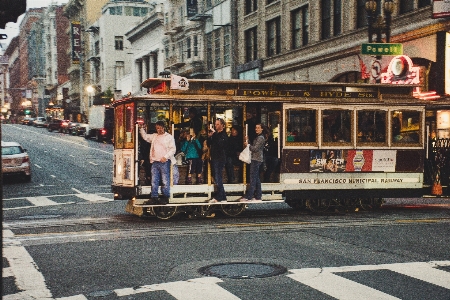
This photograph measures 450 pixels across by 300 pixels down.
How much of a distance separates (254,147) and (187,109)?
183cm

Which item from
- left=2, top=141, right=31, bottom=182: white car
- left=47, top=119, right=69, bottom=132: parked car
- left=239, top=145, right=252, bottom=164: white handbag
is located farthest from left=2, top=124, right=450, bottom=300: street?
left=47, top=119, right=69, bottom=132: parked car

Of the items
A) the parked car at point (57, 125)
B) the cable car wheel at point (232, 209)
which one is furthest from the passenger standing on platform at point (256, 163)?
the parked car at point (57, 125)

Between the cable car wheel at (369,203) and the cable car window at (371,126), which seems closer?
the cable car window at (371,126)

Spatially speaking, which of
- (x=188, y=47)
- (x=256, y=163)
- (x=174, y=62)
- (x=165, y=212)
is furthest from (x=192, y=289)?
(x=174, y=62)

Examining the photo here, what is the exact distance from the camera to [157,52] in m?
62.7

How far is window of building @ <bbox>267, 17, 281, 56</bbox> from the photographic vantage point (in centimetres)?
3716

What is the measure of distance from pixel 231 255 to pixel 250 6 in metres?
33.4

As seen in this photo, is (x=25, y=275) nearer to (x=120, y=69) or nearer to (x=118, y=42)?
(x=120, y=69)

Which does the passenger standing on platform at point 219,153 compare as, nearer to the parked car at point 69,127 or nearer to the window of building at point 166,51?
the window of building at point 166,51

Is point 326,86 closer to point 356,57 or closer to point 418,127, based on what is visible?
point 418,127

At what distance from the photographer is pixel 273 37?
124ft

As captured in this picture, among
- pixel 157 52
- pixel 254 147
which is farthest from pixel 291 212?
pixel 157 52

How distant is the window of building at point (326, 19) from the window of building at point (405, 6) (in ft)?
18.0

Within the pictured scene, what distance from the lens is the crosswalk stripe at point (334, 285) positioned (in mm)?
7117
